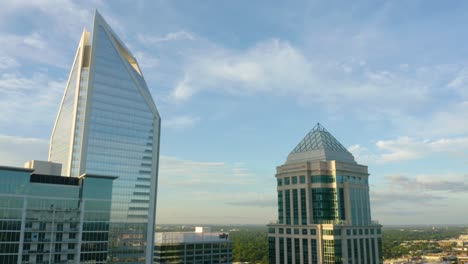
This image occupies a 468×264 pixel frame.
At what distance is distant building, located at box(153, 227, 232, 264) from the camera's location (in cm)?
15925

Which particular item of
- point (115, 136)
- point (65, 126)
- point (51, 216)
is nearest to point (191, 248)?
point (115, 136)

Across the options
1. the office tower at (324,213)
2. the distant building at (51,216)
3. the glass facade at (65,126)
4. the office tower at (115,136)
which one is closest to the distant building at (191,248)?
the office tower at (115,136)

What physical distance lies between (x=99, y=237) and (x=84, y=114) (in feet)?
146

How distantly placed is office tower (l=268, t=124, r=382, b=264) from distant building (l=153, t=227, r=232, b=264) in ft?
149

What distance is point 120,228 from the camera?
13775 centimetres

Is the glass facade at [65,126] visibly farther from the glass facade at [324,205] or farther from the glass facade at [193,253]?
the glass facade at [324,205]

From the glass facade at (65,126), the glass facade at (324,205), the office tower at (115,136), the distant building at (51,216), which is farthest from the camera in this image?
the glass facade at (65,126)

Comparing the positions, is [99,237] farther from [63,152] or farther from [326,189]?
[326,189]

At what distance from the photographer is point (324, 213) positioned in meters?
124

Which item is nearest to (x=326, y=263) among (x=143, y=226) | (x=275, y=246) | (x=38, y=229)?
(x=275, y=246)

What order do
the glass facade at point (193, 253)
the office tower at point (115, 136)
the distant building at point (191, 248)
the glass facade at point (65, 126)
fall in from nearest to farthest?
the office tower at point (115, 136)
the glass facade at point (65, 126)
the glass facade at point (193, 253)
the distant building at point (191, 248)

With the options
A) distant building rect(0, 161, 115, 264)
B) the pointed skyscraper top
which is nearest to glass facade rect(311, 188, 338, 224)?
the pointed skyscraper top

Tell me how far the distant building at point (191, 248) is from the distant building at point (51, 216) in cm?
4701

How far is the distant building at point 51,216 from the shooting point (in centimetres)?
9756
